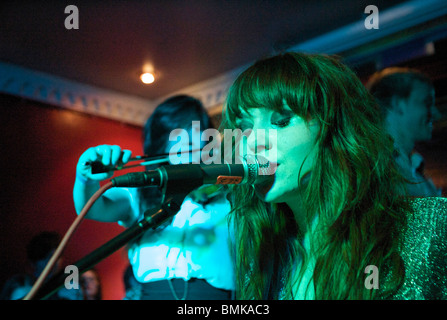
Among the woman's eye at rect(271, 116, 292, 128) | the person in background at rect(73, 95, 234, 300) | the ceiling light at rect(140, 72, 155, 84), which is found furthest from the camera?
the ceiling light at rect(140, 72, 155, 84)

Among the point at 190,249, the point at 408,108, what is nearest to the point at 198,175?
the point at 190,249

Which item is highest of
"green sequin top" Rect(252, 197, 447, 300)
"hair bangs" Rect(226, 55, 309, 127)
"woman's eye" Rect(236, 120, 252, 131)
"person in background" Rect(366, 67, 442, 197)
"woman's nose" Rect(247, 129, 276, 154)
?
"person in background" Rect(366, 67, 442, 197)

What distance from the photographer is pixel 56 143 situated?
11.5 ft

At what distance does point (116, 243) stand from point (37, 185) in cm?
315

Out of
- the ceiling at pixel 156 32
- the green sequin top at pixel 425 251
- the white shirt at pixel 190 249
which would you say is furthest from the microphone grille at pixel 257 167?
the ceiling at pixel 156 32

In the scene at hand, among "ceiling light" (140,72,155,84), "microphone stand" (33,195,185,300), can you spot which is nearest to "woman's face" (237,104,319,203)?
"microphone stand" (33,195,185,300)

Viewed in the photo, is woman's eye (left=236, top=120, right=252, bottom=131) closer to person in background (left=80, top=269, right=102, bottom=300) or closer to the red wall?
person in background (left=80, top=269, right=102, bottom=300)

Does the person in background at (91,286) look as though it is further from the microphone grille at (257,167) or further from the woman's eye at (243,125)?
the microphone grille at (257,167)

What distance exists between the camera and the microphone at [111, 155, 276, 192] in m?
0.67

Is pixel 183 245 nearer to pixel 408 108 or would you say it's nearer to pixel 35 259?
pixel 408 108

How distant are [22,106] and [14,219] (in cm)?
106

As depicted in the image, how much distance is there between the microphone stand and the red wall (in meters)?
2.82

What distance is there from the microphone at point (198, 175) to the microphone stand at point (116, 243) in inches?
1.5
